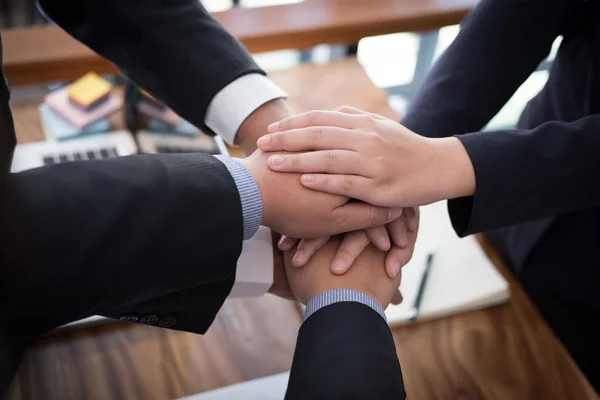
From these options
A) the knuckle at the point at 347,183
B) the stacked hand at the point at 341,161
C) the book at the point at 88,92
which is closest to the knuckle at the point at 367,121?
the stacked hand at the point at 341,161

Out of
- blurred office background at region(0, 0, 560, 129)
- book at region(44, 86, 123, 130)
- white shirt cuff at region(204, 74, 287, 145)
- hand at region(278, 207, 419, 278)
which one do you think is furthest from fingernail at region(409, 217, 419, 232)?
blurred office background at region(0, 0, 560, 129)

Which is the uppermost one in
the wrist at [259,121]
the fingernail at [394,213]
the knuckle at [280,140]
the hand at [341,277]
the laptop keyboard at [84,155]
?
the knuckle at [280,140]

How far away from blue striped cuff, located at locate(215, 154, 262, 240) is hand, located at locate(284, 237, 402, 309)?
13cm

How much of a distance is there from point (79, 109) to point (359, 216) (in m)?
0.76

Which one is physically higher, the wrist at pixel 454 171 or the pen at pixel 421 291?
the wrist at pixel 454 171

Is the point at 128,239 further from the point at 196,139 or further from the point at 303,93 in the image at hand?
the point at 303,93

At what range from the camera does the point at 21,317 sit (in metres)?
0.68

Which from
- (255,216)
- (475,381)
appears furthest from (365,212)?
(475,381)

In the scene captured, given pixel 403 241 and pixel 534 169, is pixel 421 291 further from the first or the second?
pixel 534 169

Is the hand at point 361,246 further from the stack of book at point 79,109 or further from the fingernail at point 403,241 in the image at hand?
the stack of book at point 79,109

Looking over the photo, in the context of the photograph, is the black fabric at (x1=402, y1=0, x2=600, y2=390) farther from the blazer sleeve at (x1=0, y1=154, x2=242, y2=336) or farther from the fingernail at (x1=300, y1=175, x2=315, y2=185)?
the blazer sleeve at (x1=0, y1=154, x2=242, y2=336)

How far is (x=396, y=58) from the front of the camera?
2.92 meters

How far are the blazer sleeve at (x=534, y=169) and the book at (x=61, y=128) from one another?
0.81 m

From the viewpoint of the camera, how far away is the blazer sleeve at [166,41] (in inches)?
41.9
